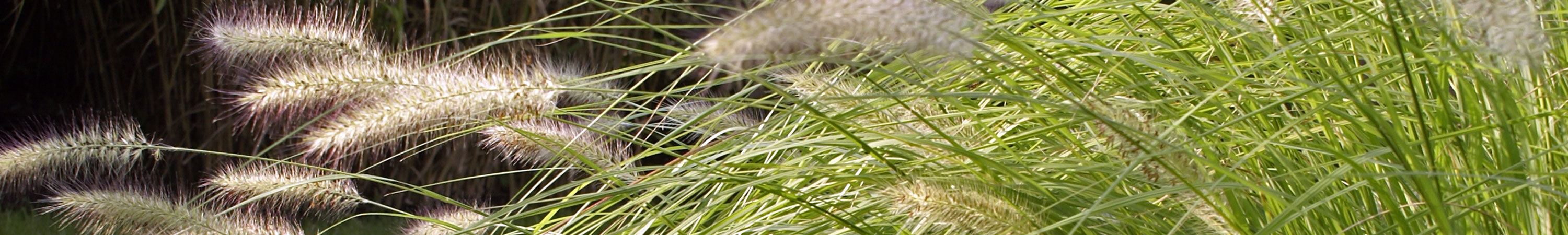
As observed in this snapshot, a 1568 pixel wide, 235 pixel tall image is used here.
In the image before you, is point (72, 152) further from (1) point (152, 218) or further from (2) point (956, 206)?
(2) point (956, 206)

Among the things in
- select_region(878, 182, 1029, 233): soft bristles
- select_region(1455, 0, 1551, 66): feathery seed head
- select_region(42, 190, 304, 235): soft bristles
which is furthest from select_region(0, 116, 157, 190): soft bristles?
select_region(1455, 0, 1551, 66): feathery seed head

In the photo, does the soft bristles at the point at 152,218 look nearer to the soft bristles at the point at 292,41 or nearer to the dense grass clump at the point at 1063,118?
the dense grass clump at the point at 1063,118

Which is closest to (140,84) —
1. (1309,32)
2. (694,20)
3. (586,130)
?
(694,20)

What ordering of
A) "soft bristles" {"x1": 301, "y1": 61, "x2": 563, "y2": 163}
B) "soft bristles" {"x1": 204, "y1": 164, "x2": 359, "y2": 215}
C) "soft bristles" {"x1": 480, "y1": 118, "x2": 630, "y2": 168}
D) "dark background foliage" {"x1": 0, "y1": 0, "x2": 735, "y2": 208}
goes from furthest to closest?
"dark background foliage" {"x1": 0, "y1": 0, "x2": 735, "y2": 208} → "soft bristles" {"x1": 204, "y1": 164, "x2": 359, "y2": 215} → "soft bristles" {"x1": 480, "y1": 118, "x2": 630, "y2": 168} → "soft bristles" {"x1": 301, "y1": 61, "x2": 563, "y2": 163}

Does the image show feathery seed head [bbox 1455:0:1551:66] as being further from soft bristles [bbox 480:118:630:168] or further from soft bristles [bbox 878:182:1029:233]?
soft bristles [bbox 480:118:630:168]

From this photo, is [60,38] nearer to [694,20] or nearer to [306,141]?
[694,20]
